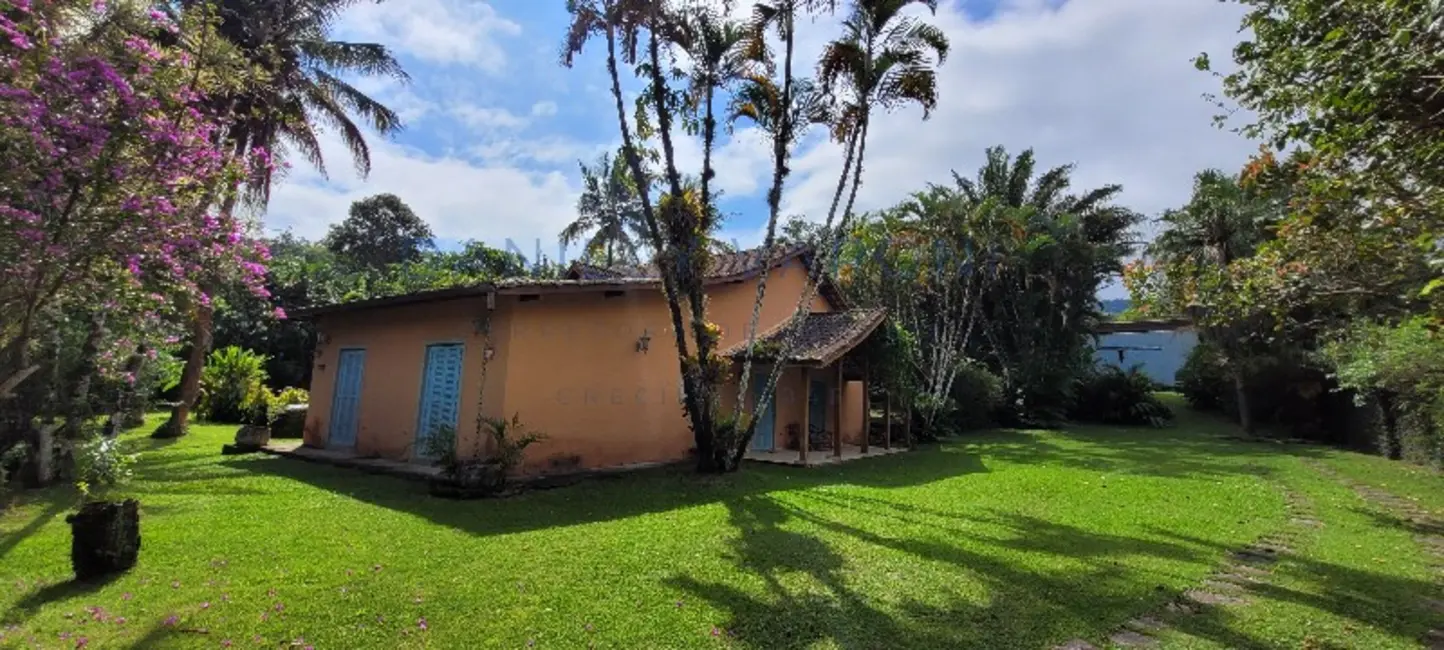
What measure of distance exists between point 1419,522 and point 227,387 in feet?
91.1

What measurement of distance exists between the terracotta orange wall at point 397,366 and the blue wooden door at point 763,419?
6.30 m

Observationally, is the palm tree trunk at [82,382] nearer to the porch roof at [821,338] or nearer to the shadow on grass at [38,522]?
the shadow on grass at [38,522]

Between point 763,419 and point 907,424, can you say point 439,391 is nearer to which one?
point 763,419

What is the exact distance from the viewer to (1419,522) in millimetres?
9633

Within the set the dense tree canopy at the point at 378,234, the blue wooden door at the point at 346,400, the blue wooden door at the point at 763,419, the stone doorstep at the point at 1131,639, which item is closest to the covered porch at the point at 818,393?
the blue wooden door at the point at 763,419

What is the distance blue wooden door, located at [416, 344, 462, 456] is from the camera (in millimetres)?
11742

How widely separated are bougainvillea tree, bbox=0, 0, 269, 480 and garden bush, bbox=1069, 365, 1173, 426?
2806 cm

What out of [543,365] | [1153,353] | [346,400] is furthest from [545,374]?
[1153,353]

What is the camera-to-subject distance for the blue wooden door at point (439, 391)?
11742 mm

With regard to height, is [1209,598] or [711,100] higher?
[711,100]

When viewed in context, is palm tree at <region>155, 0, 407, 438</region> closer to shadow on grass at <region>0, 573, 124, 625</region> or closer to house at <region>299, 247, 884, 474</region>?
house at <region>299, 247, 884, 474</region>

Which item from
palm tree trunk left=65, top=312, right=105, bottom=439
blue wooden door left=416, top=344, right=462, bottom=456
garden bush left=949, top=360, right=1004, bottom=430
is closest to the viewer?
palm tree trunk left=65, top=312, right=105, bottom=439

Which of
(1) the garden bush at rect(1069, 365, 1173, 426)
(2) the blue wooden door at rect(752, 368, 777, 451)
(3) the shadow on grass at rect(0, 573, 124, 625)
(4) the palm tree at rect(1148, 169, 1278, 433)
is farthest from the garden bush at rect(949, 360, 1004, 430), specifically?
(3) the shadow on grass at rect(0, 573, 124, 625)

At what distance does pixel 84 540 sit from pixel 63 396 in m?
6.56
